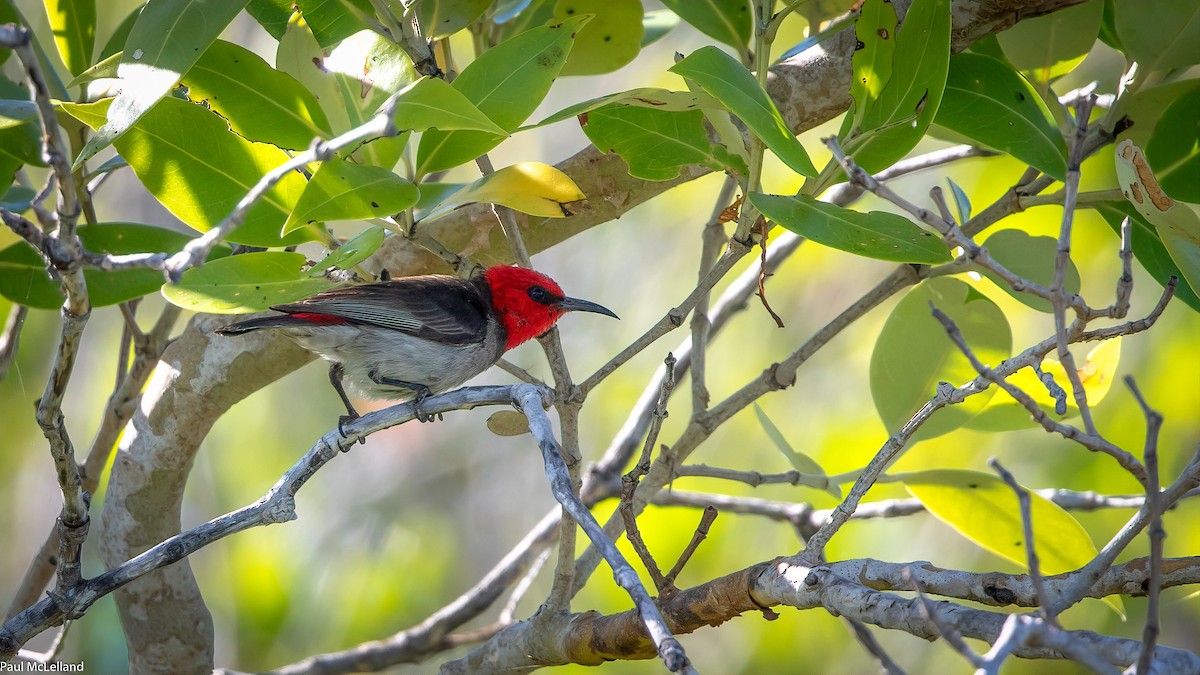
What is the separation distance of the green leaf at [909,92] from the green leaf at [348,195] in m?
1.09

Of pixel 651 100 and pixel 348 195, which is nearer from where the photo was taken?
pixel 348 195

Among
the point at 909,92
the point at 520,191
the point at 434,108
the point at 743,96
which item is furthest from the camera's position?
the point at 520,191

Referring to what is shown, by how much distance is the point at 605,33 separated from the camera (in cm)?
300

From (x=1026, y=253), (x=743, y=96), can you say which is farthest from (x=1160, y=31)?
(x=743, y=96)

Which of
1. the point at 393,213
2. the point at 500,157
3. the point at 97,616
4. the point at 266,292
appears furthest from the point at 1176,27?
the point at 500,157

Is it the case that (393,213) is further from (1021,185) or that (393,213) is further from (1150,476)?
(1021,185)

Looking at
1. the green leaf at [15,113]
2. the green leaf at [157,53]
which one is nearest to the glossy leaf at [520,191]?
the green leaf at [157,53]

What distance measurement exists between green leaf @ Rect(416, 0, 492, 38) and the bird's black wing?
2.83 ft

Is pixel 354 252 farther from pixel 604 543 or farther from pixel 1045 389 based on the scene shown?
pixel 1045 389

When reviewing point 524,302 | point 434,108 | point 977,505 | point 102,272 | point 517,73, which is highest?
point 102,272

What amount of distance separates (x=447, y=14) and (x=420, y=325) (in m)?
1.22

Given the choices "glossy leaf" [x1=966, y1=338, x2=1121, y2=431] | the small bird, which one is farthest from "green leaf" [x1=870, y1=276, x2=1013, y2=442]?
the small bird

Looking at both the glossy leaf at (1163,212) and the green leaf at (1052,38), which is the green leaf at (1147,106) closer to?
the green leaf at (1052,38)

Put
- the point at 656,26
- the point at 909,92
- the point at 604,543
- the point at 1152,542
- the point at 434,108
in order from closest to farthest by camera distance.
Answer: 1. the point at 1152,542
2. the point at 604,543
3. the point at 434,108
4. the point at 909,92
5. the point at 656,26
